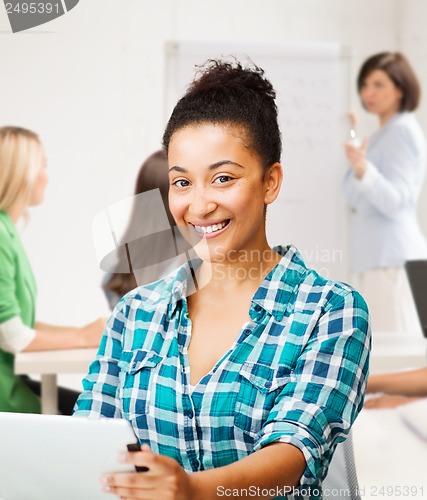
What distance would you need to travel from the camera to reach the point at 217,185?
28.6 inches

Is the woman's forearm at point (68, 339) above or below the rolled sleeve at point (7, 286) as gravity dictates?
below

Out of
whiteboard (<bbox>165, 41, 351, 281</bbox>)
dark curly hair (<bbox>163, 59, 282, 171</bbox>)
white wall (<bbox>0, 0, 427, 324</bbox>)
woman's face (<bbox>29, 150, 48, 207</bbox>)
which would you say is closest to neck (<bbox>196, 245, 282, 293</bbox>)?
dark curly hair (<bbox>163, 59, 282, 171</bbox>)

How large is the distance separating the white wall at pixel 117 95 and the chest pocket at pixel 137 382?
1.51 meters

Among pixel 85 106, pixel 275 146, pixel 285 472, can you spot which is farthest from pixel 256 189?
pixel 85 106

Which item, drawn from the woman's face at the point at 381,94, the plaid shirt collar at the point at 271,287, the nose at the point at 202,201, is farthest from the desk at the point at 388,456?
the woman's face at the point at 381,94

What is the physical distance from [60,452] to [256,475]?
7.2 inches

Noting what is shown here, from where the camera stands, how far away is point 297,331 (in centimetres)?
71

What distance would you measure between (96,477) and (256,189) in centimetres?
36

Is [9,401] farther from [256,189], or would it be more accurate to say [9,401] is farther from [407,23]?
[407,23]

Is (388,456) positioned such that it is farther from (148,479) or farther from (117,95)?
(117,95)
